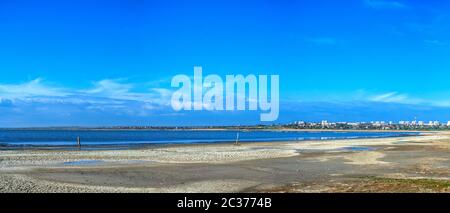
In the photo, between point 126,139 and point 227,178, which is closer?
point 227,178

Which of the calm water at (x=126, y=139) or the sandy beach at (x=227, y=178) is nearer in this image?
the sandy beach at (x=227, y=178)

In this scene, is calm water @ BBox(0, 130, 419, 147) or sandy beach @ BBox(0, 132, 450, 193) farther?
calm water @ BBox(0, 130, 419, 147)

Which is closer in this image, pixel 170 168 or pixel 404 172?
pixel 404 172

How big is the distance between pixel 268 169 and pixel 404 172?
21.5 feet

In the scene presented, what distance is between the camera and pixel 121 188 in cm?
1808

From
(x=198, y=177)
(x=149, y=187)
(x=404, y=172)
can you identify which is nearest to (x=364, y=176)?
(x=404, y=172)
